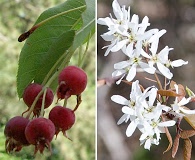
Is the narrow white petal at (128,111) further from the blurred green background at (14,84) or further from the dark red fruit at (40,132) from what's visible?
the blurred green background at (14,84)

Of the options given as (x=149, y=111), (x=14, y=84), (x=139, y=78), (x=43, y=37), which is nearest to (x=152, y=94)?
(x=149, y=111)

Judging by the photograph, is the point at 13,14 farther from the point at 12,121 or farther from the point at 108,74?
the point at 12,121

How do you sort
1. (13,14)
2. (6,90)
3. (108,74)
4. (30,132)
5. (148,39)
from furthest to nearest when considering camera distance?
1. (13,14)
2. (6,90)
3. (108,74)
4. (148,39)
5. (30,132)

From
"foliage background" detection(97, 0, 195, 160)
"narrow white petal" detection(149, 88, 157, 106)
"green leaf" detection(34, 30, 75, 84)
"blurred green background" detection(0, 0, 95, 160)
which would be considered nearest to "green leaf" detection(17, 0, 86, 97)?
"green leaf" detection(34, 30, 75, 84)

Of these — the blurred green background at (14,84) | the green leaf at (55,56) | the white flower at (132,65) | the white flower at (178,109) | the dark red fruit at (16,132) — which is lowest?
the blurred green background at (14,84)

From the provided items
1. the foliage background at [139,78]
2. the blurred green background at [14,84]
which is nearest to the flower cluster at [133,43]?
the foliage background at [139,78]

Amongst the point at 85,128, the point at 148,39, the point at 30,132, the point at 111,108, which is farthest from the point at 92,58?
the point at 30,132
